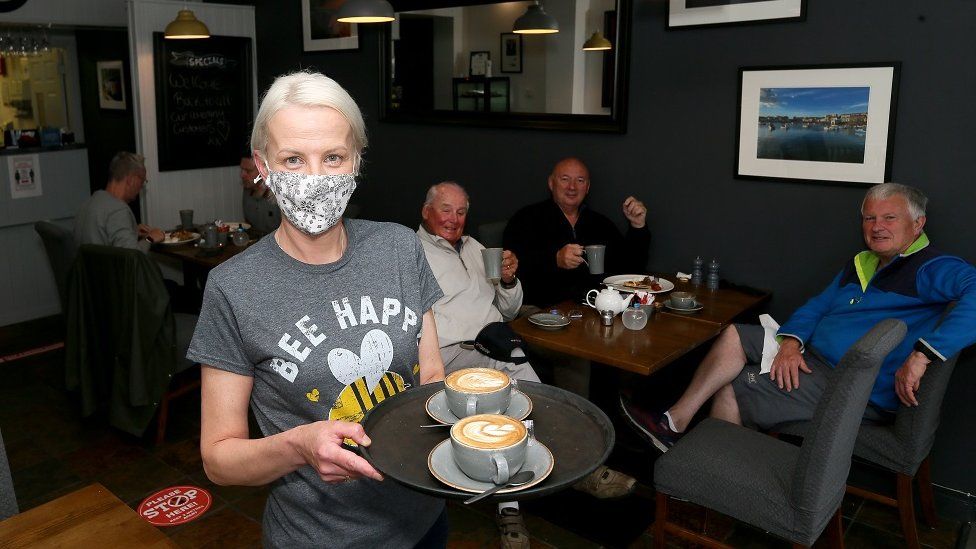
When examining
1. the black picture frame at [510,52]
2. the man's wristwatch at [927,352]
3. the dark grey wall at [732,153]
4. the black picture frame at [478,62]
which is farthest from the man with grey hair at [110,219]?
the man's wristwatch at [927,352]

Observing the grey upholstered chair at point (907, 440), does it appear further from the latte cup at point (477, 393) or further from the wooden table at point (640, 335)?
the latte cup at point (477, 393)

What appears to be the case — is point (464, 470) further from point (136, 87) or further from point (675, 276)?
point (136, 87)

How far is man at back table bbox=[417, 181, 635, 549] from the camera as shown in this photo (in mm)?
3100

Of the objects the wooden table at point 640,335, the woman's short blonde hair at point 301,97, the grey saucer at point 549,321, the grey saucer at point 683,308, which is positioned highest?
the woman's short blonde hair at point 301,97

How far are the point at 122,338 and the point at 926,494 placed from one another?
137 inches

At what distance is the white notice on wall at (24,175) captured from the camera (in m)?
5.21

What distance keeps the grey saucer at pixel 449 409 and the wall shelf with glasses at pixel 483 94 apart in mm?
3151

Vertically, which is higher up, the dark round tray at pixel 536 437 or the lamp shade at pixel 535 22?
the lamp shade at pixel 535 22

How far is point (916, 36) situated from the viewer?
2.93 metres

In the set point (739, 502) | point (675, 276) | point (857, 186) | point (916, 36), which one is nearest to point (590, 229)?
point (675, 276)

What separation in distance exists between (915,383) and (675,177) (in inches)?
59.8

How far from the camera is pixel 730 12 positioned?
3338mm

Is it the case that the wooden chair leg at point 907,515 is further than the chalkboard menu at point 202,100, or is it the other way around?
the chalkboard menu at point 202,100

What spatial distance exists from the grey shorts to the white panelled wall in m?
4.27
